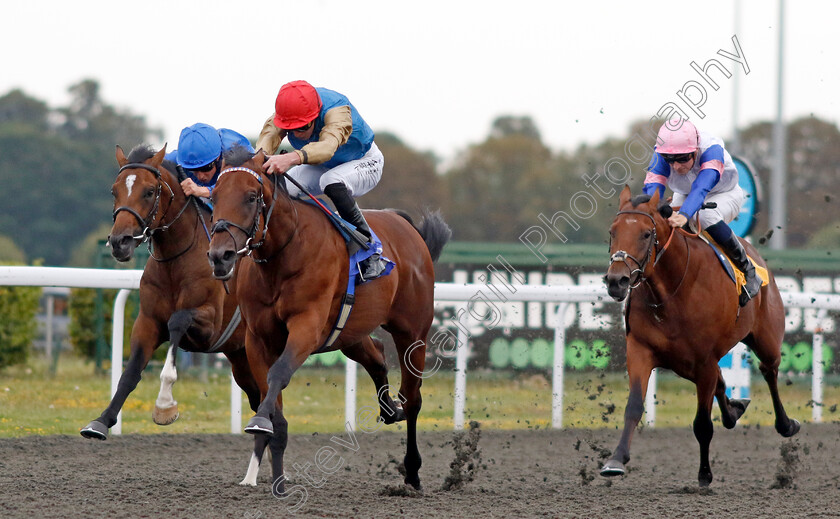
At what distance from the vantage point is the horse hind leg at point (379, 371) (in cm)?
586

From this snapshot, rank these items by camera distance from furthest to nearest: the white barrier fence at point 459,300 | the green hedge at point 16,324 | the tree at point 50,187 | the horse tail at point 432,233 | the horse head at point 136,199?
the tree at point 50,187, the green hedge at point 16,324, the white barrier fence at point 459,300, the horse tail at point 432,233, the horse head at point 136,199

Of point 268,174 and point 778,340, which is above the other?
point 268,174

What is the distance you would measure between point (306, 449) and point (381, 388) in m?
1.25

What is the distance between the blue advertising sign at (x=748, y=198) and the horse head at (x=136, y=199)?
4.75 metres

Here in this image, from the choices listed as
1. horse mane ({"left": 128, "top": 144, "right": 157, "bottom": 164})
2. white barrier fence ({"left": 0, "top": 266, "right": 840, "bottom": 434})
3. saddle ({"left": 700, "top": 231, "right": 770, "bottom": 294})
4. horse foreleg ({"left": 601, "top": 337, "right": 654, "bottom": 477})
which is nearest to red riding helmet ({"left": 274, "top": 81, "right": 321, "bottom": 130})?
horse mane ({"left": 128, "top": 144, "right": 157, "bottom": 164})

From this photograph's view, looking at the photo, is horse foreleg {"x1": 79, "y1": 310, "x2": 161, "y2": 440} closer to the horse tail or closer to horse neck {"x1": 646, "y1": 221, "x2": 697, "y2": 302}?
the horse tail

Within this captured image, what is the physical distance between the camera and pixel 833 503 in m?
5.20

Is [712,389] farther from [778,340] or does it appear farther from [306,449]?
[306,449]

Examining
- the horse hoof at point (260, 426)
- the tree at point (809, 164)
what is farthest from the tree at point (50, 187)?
the horse hoof at point (260, 426)

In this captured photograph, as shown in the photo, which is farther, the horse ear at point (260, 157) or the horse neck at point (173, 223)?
the horse neck at point (173, 223)

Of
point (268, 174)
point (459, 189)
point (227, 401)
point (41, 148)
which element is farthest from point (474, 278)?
point (459, 189)

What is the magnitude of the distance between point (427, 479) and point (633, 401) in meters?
1.36

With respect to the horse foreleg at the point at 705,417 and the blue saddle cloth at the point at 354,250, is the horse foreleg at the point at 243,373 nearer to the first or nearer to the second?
the blue saddle cloth at the point at 354,250

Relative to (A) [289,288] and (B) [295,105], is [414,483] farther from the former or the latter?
(B) [295,105]
